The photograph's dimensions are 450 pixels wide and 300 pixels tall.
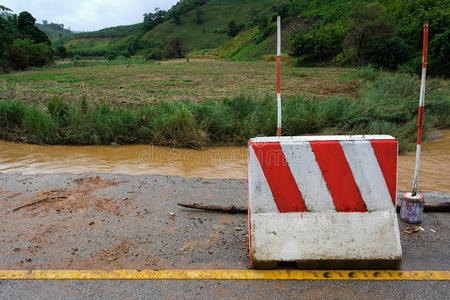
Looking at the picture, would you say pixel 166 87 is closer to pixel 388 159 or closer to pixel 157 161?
pixel 157 161

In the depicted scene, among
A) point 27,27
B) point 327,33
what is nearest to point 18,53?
point 27,27

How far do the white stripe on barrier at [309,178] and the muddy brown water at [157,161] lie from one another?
10.1 feet

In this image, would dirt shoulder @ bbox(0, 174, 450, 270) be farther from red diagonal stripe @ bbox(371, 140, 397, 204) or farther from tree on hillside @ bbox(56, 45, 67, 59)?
tree on hillside @ bbox(56, 45, 67, 59)

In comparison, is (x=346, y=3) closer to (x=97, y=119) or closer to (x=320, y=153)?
(x=97, y=119)

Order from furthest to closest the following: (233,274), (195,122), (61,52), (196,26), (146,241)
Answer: (196,26), (61,52), (195,122), (146,241), (233,274)

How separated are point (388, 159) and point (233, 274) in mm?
1579

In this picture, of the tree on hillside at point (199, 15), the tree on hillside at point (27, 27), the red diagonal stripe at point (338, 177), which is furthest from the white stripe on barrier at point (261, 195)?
the tree on hillside at point (199, 15)

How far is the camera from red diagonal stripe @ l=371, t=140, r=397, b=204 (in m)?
2.86

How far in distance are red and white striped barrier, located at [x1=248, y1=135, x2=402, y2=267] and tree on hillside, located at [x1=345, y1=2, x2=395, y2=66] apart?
28.5m

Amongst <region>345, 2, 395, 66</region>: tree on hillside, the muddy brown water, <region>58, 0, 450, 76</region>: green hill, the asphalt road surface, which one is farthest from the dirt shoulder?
<region>345, 2, 395, 66</region>: tree on hillside

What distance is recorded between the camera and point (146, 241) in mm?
3363

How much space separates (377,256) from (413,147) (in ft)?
17.9

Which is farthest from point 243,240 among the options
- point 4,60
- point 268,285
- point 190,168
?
point 4,60

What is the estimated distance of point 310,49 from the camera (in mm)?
38094
